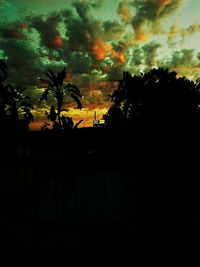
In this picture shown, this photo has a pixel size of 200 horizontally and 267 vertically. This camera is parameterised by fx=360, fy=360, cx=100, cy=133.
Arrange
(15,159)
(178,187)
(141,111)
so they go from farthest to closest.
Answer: (141,111) < (178,187) < (15,159)

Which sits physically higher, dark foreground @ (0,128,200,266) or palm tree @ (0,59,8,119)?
palm tree @ (0,59,8,119)

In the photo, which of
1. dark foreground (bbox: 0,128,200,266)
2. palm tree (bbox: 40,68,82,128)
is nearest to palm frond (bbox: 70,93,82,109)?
palm tree (bbox: 40,68,82,128)

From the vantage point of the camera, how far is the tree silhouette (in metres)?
26.7

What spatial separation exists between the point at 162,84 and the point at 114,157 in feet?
89.9

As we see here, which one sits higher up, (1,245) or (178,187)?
(178,187)

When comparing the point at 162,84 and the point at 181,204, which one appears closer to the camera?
the point at 181,204

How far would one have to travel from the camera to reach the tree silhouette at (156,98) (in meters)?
26.7

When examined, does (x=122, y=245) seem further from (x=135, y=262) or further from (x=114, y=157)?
(x=114, y=157)

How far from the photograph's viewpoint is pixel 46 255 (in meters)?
5.35

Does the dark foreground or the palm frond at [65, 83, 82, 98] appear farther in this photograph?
the palm frond at [65, 83, 82, 98]

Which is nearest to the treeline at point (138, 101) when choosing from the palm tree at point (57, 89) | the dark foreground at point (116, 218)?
the palm tree at point (57, 89)

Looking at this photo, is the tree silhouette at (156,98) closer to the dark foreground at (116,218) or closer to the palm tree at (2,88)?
the palm tree at (2,88)

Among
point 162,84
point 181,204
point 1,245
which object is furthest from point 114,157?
point 162,84

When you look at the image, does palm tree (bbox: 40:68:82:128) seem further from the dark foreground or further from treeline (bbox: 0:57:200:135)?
the dark foreground
